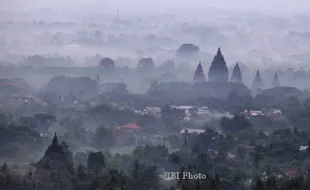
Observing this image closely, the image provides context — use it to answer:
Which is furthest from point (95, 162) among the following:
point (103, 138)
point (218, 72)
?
point (218, 72)

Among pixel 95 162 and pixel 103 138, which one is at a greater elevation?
pixel 103 138

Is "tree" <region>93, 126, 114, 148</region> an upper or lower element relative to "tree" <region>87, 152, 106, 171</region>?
upper

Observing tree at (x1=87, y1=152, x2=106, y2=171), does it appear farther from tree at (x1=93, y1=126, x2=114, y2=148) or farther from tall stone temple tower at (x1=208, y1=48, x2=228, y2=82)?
tall stone temple tower at (x1=208, y1=48, x2=228, y2=82)

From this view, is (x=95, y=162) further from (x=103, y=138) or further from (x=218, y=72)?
(x=218, y=72)

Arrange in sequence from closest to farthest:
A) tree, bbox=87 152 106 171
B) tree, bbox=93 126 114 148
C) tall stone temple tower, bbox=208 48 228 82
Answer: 1. tree, bbox=87 152 106 171
2. tree, bbox=93 126 114 148
3. tall stone temple tower, bbox=208 48 228 82

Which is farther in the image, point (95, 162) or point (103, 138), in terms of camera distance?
point (103, 138)

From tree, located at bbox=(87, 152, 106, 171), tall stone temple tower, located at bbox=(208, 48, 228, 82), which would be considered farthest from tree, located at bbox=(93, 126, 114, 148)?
tall stone temple tower, located at bbox=(208, 48, 228, 82)

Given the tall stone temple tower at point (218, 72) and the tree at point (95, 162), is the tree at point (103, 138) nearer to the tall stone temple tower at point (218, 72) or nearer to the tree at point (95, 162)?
A: the tree at point (95, 162)

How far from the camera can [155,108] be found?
158 feet

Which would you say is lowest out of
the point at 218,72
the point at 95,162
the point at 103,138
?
the point at 95,162

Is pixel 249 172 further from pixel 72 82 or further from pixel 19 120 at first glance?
pixel 72 82

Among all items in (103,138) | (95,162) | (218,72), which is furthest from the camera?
(218,72)

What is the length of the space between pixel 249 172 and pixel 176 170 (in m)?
3.20

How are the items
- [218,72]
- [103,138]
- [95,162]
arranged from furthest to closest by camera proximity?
[218,72], [103,138], [95,162]
